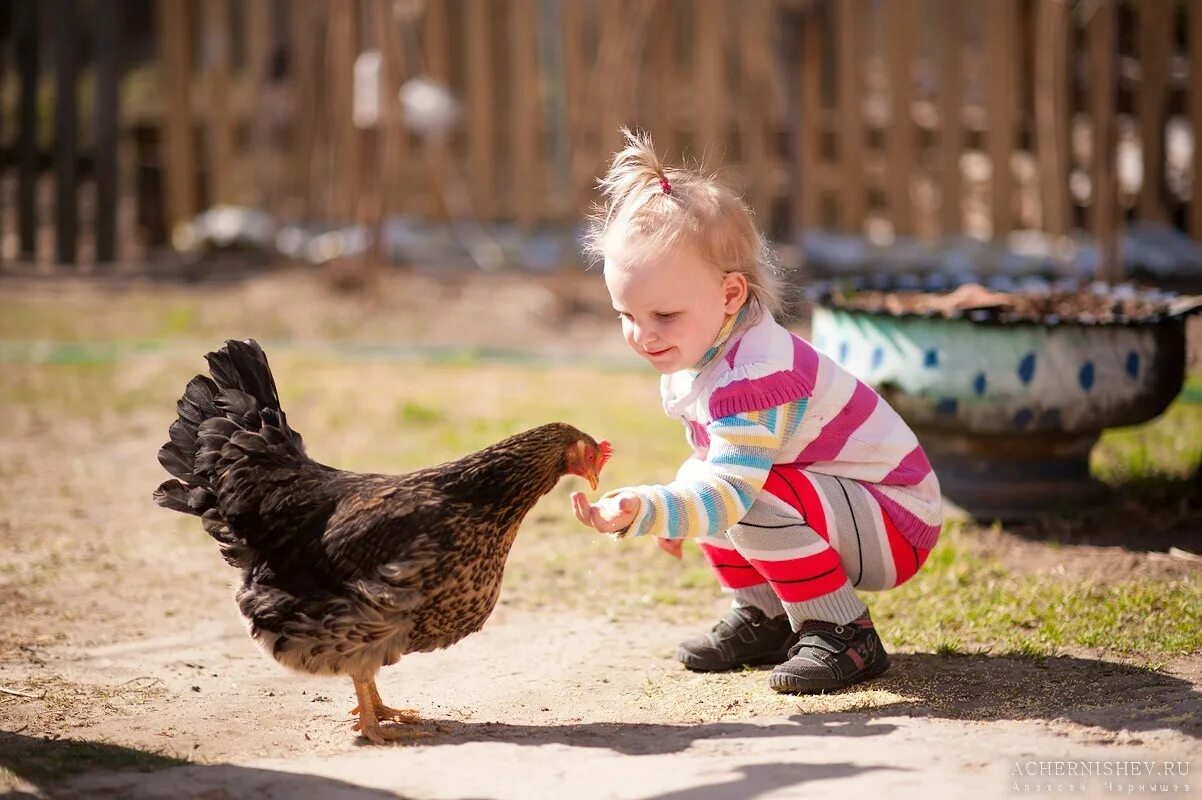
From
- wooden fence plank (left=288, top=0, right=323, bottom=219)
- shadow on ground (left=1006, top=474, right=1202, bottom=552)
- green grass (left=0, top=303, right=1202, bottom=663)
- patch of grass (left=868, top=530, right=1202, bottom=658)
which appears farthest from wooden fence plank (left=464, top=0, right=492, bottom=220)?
patch of grass (left=868, top=530, right=1202, bottom=658)

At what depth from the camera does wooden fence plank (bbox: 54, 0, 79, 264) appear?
10.9m

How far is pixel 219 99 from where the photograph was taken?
36.6 feet

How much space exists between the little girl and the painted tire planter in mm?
1181

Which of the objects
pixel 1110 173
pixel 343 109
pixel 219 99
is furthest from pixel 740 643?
pixel 219 99

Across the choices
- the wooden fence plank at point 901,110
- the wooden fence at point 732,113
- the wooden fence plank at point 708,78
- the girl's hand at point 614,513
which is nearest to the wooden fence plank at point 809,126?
the wooden fence at point 732,113

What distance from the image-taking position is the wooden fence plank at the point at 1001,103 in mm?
10344

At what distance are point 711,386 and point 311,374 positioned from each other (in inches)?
190

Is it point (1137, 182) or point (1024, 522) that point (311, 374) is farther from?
point (1137, 182)

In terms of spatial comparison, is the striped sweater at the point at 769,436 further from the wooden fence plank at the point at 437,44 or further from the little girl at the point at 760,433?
the wooden fence plank at the point at 437,44

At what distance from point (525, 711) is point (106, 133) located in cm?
915

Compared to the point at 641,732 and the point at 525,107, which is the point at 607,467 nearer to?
the point at 641,732

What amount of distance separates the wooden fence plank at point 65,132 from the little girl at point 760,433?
28.7ft

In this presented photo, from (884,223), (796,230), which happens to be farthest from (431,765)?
(884,223)

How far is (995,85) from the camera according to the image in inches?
410
